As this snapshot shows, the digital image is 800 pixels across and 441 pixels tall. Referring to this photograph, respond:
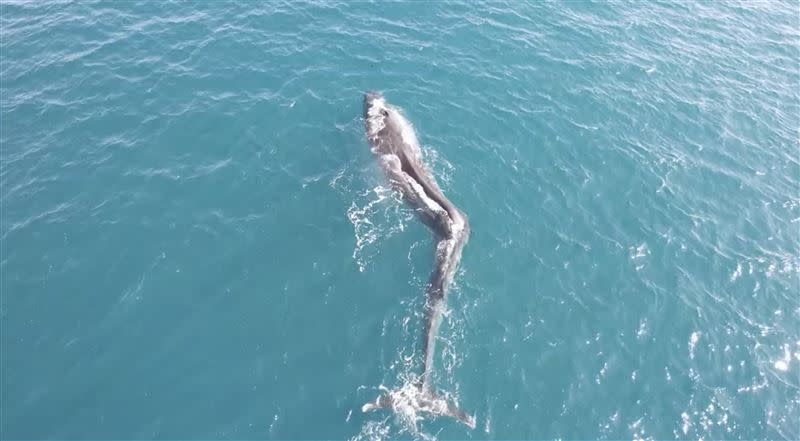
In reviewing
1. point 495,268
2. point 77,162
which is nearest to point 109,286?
point 77,162

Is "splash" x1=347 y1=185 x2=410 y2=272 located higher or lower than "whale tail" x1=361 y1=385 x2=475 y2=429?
higher

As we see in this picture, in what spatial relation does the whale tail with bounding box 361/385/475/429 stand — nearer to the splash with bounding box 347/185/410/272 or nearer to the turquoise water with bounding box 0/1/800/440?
the turquoise water with bounding box 0/1/800/440

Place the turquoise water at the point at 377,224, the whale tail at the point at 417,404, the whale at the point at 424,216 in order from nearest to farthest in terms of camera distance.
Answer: the whale tail at the point at 417,404
the whale at the point at 424,216
the turquoise water at the point at 377,224

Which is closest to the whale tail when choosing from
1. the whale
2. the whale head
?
the whale

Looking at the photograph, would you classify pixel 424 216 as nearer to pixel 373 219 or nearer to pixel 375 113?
pixel 373 219

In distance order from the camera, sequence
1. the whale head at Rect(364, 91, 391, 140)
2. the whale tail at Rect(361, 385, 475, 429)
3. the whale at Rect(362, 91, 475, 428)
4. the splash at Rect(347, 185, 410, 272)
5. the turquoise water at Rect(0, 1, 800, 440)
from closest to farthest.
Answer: the whale tail at Rect(361, 385, 475, 429) < the whale at Rect(362, 91, 475, 428) < the turquoise water at Rect(0, 1, 800, 440) < the splash at Rect(347, 185, 410, 272) < the whale head at Rect(364, 91, 391, 140)

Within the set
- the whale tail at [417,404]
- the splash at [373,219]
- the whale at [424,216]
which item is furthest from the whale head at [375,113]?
the whale tail at [417,404]

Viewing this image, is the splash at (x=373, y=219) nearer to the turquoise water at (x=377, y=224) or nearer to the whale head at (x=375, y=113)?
the turquoise water at (x=377, y=224)

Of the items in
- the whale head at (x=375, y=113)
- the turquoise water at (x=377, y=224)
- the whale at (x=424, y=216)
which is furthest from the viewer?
the whale head at (x=375, y=113)

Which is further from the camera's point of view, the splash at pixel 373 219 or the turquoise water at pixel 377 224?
the splash at pixel 373 219
